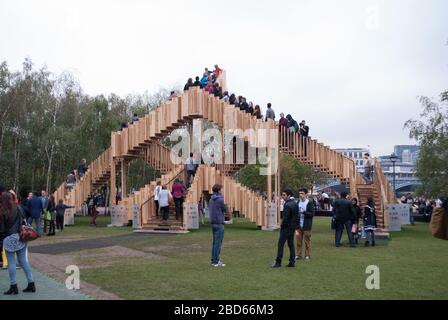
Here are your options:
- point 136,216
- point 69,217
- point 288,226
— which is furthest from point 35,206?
point 288,226

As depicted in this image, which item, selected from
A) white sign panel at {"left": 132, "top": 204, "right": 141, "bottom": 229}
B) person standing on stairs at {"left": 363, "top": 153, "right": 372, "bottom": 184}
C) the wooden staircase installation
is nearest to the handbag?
the wooden staircase installation

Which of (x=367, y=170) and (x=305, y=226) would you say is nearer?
(x=305, y=226)

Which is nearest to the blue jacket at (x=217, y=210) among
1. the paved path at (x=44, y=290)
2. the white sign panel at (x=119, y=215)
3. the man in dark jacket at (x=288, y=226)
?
the man in dark jacket at (x=288, y=226)

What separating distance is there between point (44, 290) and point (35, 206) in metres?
10.9

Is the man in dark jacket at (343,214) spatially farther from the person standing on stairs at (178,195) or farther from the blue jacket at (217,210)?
the person standing on stairs at (178,195)

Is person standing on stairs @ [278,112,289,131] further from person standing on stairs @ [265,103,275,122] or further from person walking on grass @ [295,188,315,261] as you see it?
person walking on grass @ [295,188,315,261]

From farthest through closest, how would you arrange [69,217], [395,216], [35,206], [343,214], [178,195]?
1. [69,217]
2. [395,216]
3. [178,195]
4. [35,206]
5. [343,214]

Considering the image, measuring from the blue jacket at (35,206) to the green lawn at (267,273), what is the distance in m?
4.41

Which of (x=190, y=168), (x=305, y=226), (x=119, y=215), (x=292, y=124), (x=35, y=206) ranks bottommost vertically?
(x=119, y=215)

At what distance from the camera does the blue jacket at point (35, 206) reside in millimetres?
20719

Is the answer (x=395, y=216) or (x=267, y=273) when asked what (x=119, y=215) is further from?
(x=267, y=273)

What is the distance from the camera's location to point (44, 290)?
10625mm

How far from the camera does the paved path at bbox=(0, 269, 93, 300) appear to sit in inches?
388

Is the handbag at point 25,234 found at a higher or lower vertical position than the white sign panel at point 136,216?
higher
